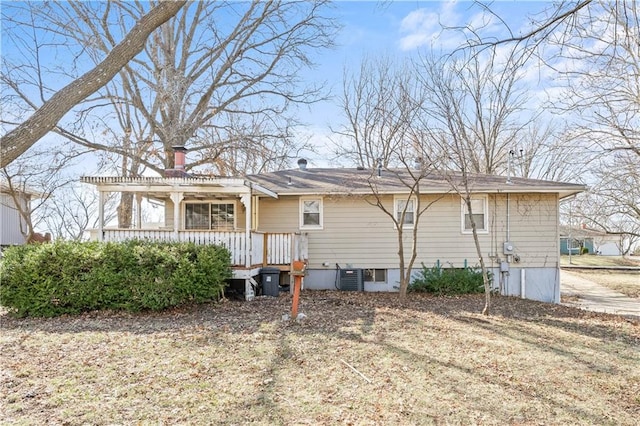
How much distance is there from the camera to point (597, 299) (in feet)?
43.8

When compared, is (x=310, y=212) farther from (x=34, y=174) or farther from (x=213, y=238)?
(x=34, y=174)

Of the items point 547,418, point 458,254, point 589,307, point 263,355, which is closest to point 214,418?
point 263,355

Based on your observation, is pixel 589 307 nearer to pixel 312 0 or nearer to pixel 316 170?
pixel 316 170

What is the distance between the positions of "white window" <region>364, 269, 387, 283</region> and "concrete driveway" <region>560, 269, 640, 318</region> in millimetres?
5236

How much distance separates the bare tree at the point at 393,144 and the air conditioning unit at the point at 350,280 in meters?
1.37

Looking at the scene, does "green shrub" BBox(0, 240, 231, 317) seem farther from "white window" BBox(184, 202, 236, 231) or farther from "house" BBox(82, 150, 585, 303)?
"white window" BBox(184, 202, 236, 231)

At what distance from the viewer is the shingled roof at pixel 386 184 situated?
11562 mm

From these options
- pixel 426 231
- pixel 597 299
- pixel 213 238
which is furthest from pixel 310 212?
pixel 597 299

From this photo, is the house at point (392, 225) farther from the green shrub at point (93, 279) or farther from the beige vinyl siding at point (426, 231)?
the green shrub at point (93, 279)

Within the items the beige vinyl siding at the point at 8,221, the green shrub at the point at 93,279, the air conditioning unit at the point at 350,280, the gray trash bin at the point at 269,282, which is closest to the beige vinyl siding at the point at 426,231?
the air conditioning unit at the point at 350,280

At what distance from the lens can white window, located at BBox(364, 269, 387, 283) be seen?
495 inches

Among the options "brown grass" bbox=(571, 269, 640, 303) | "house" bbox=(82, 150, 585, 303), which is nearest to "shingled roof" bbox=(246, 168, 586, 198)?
"house" bbox=(82, 150, 585, 303)

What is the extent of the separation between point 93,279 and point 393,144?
7.95 metres

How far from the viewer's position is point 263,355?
18.2 feet
